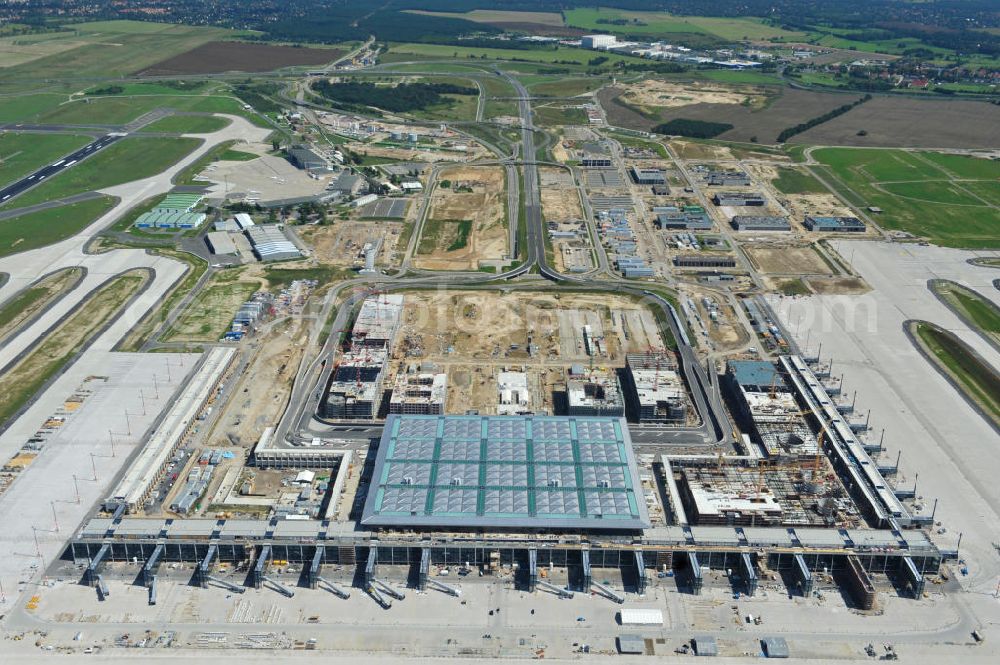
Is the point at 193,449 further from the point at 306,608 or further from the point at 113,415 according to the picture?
the point at 306,608

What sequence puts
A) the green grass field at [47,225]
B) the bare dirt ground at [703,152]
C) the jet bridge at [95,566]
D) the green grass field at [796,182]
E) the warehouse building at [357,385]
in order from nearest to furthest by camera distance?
the jet bridge at [95,566]
the warehouse building at [357,385]
the green grass field at [47,225]
the green grass field at [796,182]
the bare dirt ground at [703,152]

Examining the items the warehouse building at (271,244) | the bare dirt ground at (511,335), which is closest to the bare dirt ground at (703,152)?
the bare dirt ground at (511,335)

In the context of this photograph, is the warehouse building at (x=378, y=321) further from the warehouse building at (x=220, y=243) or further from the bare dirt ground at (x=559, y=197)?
the bare dirt ground at (x=559, y=197)

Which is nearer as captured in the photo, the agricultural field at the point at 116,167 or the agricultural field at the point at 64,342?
the agricultural field at the point at 64,342

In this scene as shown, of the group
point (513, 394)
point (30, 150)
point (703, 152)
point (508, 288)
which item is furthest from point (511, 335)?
point (30, 150)

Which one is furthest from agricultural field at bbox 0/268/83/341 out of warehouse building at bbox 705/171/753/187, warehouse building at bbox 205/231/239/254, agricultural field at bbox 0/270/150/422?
warehouse building at bbox 705/171/753/187

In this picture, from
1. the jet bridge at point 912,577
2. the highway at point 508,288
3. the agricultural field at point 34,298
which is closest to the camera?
the jet bridge at point 912,577

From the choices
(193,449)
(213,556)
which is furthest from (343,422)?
(213,556)
